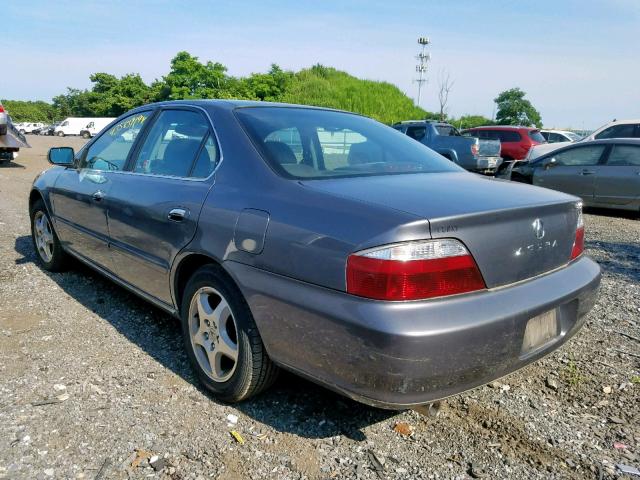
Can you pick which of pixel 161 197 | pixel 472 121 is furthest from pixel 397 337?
pixel 472 121

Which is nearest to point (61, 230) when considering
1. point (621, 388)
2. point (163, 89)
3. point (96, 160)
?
point (96, 160)

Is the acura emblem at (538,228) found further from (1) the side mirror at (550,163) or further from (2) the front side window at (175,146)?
(1) the side mirror at (550,163)

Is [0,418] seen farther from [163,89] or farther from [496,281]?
[163,89]

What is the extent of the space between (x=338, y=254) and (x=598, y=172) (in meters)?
8.58

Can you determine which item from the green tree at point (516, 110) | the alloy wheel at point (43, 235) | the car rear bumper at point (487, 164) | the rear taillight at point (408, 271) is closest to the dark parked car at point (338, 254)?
the rear taillight at point (408, 271)

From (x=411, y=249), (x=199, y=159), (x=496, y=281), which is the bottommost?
(x=496, y=281)

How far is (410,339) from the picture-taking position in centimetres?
192

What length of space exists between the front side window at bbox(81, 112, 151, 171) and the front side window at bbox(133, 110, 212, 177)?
0.26m

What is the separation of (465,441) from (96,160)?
3.38m

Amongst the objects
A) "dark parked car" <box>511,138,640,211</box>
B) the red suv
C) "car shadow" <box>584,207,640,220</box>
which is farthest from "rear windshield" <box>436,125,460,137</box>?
"car shadow" <box>584,207,640,220</box>

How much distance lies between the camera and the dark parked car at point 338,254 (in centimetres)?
199

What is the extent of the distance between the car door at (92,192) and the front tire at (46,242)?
245 millimetres

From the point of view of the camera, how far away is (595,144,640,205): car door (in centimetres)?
869

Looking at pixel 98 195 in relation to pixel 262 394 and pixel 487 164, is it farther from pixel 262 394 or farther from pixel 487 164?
pixel 487 164
